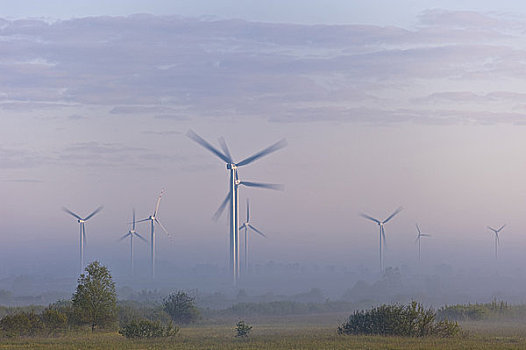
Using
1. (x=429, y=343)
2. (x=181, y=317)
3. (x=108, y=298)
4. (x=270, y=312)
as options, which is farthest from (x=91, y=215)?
(x=429, y=343)

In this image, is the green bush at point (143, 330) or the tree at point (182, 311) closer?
the green bush at point (143, 330)

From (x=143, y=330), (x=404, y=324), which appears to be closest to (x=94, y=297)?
(x=143, y=330)

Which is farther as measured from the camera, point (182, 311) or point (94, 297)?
point (182, 311)

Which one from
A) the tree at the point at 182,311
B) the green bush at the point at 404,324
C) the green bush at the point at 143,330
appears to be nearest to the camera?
the green bush at the point at 404,324

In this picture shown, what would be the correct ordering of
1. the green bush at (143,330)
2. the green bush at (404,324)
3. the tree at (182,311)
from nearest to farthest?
the green bush at (404,324) < the green bush at (143,330) < the tree at (182,311)

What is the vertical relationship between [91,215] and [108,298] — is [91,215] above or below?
above

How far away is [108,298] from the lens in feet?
262

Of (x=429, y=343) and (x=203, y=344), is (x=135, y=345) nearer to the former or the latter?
(x=203, y=344)

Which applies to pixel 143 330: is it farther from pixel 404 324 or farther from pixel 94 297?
pixel 404 324

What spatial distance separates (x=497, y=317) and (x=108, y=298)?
7238 cm

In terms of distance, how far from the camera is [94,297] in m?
79.4

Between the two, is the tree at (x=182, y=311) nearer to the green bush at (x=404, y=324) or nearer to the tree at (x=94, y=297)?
the tree at (x=94, y=297)

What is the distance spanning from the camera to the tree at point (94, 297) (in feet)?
259

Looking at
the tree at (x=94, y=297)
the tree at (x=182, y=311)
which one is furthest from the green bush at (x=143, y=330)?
the tree at (x=182, y=311)
